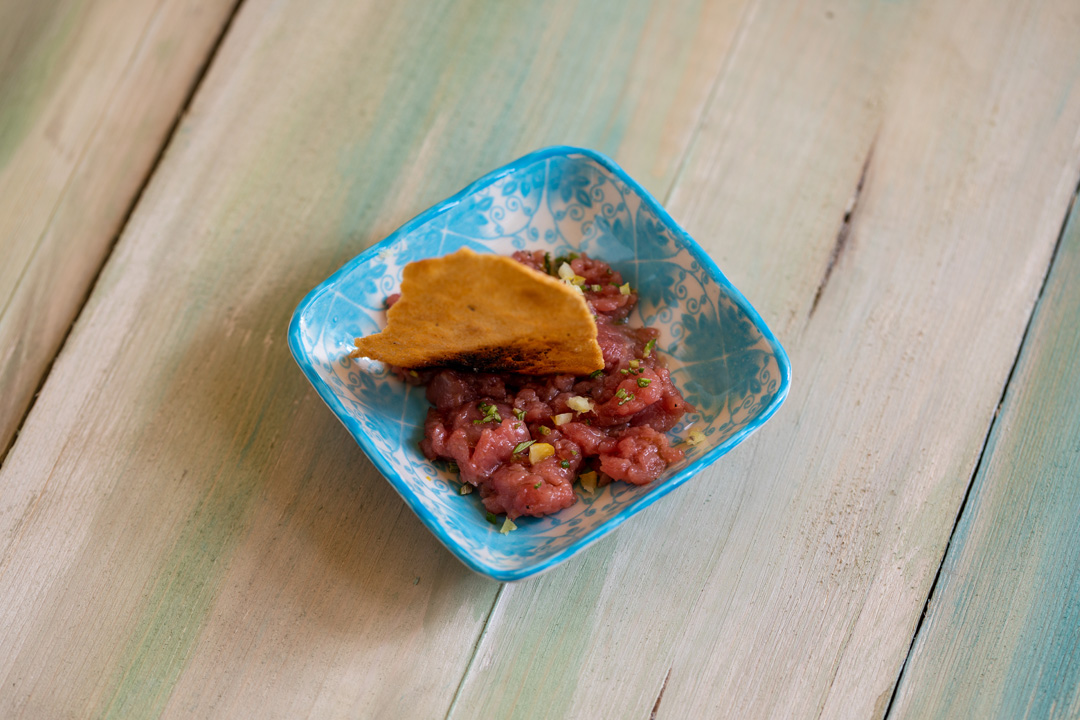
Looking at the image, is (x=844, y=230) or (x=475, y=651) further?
(x=844, y=230)

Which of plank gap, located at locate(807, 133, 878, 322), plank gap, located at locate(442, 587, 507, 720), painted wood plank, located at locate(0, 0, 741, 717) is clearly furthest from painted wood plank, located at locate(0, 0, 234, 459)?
plank gap, located at locate(807, 133, 878, 322)

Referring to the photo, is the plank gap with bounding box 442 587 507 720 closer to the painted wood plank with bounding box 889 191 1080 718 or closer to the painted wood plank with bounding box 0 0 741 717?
the painted wood plank with bounding box 0 0 741 717

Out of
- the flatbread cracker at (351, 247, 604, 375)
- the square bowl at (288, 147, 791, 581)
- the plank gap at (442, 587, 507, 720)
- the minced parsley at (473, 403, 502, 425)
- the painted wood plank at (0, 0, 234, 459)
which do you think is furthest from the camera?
the painted wood plank at (0, 0, 234, 459)

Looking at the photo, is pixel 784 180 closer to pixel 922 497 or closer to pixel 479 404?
pixel 922 497

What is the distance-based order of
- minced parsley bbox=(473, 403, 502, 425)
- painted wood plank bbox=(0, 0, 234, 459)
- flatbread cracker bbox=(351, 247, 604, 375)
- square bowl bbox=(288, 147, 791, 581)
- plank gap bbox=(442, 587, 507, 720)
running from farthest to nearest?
painted wood plank bbox=(0, 0, 234, 459), plank gap bbox=(442, 587, 507, 720), minced parsley bbox=(473, 403, 502, 425), square bowl bbox=(288, 147, 791, 581), flatbread cracker bbox=(351, 247, 604, 375)

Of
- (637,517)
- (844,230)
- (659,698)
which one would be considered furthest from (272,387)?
(844,230)

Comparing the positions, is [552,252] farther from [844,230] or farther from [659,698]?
[659,698]
